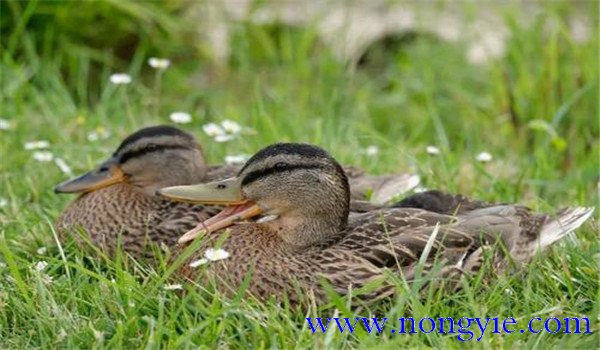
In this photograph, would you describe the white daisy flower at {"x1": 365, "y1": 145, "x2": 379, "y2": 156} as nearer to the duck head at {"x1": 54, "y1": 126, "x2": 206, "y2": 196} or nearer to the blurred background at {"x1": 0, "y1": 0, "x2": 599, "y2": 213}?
the blurred background at {"x1": 0, "y1": 0, "x2": 599, "y2": 213}

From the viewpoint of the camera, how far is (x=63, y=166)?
6109mm

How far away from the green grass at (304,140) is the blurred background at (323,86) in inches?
0.6

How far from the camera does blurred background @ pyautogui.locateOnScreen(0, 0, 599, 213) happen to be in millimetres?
6441

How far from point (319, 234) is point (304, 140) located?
1950 mm

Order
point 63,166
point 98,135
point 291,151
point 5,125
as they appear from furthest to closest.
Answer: point 98,135, point 5,125, point 63,166, point 291,151

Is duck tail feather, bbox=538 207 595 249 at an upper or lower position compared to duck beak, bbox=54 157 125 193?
upper

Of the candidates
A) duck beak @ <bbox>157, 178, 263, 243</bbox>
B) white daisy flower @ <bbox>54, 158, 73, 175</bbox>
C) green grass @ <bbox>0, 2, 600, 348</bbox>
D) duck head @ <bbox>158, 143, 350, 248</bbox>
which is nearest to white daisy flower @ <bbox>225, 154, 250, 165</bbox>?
green grass @ <bbox>0, 2, 600, 348</bbox>

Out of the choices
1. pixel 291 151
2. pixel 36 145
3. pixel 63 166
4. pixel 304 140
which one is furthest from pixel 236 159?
pixel 291 151

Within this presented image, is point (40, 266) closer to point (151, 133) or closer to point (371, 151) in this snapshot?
point (151, 133)

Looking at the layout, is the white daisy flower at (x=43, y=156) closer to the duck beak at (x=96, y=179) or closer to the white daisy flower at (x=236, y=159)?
the duck beak at (x=96, y=179)

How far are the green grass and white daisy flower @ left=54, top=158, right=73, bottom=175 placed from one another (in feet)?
0.13

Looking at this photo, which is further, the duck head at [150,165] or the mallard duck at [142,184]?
the duck head at [150,165]

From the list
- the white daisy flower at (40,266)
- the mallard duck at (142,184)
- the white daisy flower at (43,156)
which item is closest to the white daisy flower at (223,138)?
the mallard duck at (142,184)

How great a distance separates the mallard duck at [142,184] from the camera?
17.3 feet
